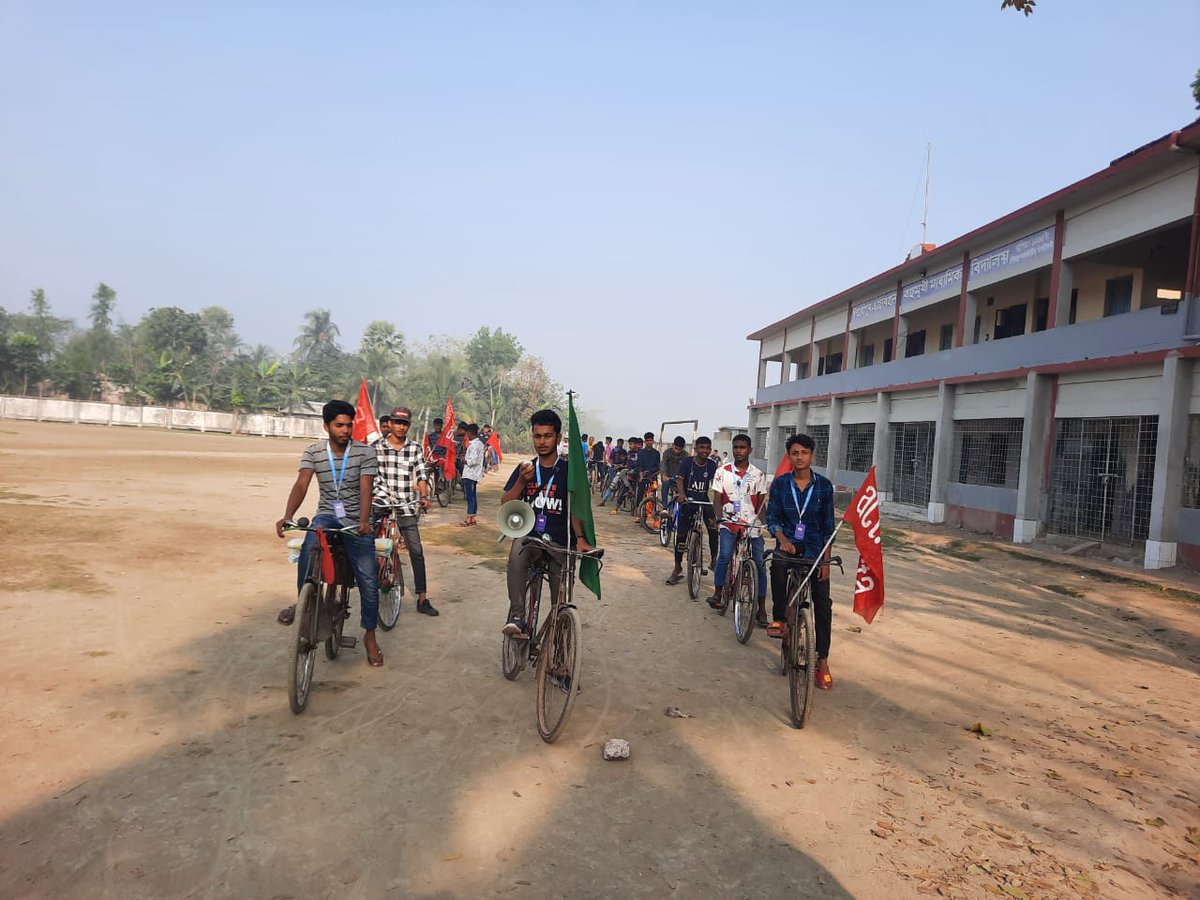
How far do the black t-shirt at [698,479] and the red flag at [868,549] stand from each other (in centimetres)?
314

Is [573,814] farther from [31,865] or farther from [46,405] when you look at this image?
[46,405]

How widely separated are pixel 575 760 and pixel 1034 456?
15054 mm

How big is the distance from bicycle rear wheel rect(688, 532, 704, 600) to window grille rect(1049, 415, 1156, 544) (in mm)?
9768

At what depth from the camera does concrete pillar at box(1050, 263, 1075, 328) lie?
1558 cm

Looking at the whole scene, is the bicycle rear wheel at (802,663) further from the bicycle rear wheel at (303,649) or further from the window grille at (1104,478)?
the window grille at (1104,478)

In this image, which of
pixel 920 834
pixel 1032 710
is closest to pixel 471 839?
pixel 920 834

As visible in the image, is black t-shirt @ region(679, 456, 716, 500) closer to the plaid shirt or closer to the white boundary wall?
the plaid shirt

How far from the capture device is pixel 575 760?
4004 millimetres

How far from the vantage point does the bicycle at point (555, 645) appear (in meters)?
4.16

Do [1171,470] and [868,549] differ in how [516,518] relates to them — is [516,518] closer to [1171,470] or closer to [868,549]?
[868,549]

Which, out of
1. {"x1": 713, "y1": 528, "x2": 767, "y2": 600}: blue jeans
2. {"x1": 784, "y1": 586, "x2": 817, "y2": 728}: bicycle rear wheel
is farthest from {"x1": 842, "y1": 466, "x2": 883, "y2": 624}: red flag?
{"x1": 713, "y1": 528, "x2": 767, "y2": 600}: blue jeans

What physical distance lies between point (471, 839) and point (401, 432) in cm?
473

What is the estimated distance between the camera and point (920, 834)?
342cm

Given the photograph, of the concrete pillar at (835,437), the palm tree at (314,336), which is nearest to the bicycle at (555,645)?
the concrete pillar at (835,437)
